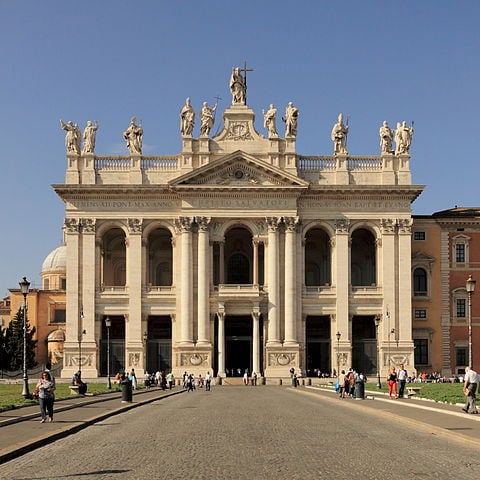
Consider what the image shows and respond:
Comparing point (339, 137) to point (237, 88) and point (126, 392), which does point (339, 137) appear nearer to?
point (237, 88)

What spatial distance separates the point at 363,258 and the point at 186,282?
18.5m

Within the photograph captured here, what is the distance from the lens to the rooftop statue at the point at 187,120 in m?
90.4

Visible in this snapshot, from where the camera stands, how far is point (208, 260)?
88688 millimetres

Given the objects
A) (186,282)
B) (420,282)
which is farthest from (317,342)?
(186,282)

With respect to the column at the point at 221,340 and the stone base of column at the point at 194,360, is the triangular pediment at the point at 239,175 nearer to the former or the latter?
the column at the point at 221,340

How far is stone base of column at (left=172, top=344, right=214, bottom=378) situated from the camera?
8694 centimetres

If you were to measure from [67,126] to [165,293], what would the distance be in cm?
1748

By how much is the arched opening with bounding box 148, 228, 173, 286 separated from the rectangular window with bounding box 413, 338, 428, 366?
23729 mm

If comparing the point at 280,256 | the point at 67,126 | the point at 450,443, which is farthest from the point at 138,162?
the point at 450,443

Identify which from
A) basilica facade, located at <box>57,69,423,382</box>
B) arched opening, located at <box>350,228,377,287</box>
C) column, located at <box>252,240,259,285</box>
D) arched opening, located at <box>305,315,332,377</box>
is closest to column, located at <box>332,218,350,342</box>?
basilica facade, located at <box>57,69,423,382</box>

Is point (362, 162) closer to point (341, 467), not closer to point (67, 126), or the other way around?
point (67, 126)

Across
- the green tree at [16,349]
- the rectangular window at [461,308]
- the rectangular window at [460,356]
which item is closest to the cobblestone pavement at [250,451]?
the rectangular window at [460,356]

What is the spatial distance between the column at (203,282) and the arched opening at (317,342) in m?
9.83

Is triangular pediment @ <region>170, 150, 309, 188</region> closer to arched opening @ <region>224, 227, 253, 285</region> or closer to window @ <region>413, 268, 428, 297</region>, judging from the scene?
arched opening @ <region>224, 227, 253, 285</region>
